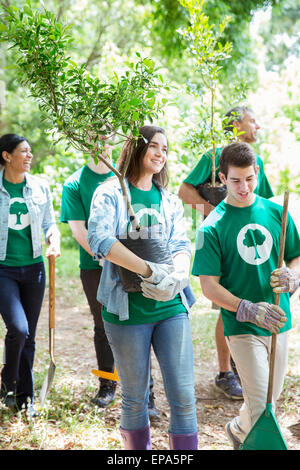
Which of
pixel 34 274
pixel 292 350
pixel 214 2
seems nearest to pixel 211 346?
pixel 292 350

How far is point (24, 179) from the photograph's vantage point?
152 inches

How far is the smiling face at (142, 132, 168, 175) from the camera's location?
2734 mm

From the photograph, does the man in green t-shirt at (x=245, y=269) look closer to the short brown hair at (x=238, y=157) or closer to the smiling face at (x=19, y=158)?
the short brown hair at (x=238, y=157)

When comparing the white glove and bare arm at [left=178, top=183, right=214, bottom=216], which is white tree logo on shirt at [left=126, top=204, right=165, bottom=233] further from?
bare arm at [left=178, top=183, right=214, bottom=216]

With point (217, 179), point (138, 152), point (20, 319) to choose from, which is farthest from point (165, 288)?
point (217, 179)

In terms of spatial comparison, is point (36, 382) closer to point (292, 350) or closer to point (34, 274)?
point (34, 274)

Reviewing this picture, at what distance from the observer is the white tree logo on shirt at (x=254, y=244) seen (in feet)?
8.97

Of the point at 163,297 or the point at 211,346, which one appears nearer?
the point at 163,297

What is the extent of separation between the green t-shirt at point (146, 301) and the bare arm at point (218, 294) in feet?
0.53

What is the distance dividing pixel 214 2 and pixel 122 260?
16.7 ft

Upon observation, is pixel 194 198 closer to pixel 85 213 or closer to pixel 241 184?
pixel 85 213

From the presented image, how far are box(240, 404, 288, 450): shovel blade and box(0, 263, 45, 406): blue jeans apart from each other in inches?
67.9

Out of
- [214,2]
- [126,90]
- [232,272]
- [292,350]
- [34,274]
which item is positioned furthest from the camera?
[214,2]

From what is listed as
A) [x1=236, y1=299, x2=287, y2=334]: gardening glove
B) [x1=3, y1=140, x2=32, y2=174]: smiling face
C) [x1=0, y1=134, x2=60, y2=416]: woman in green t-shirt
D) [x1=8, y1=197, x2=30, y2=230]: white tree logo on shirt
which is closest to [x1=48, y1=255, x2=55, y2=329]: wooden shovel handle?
[x1=0, y1=134, x2=60, y2=416]: woman in green t-shirt
